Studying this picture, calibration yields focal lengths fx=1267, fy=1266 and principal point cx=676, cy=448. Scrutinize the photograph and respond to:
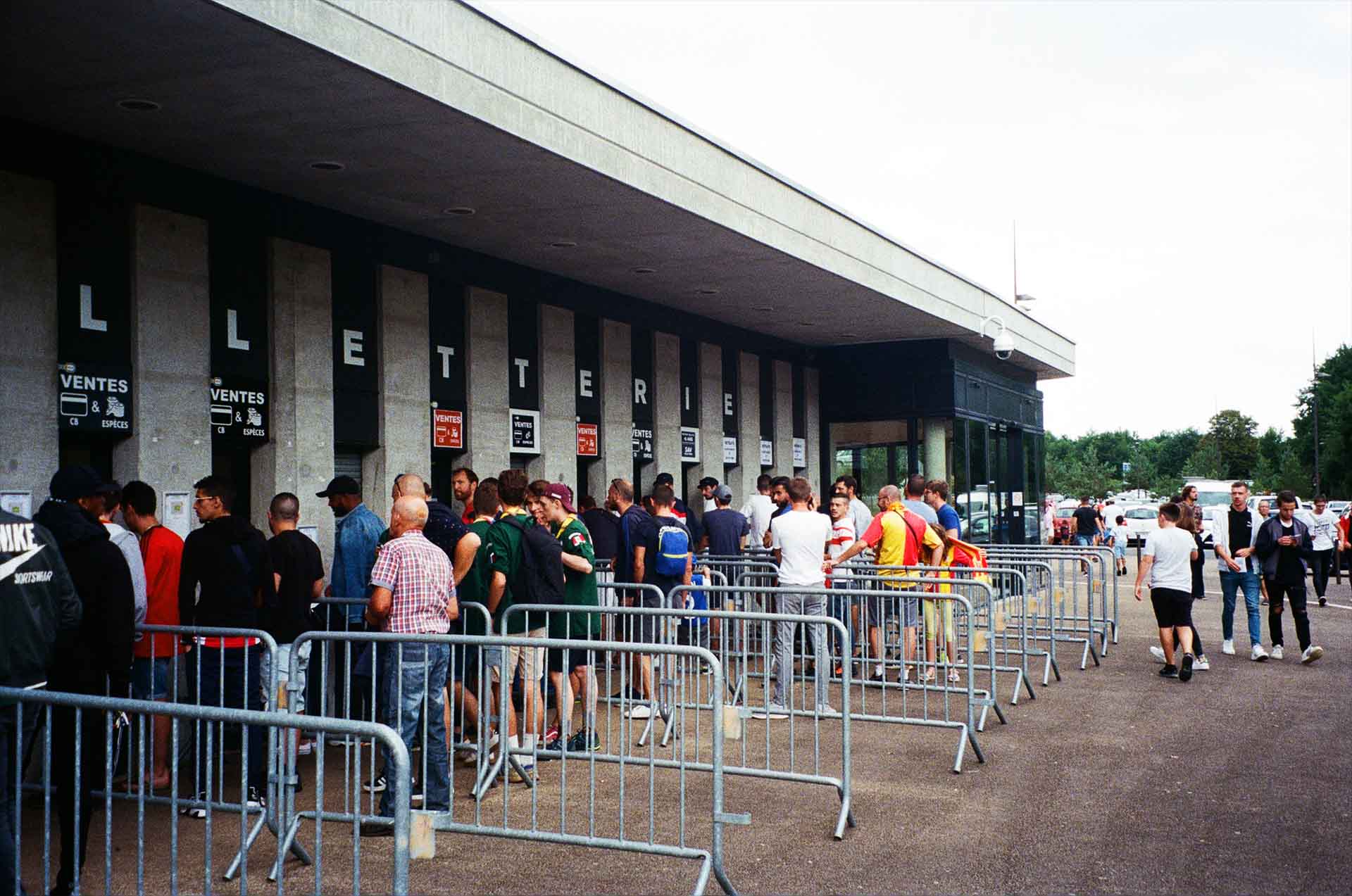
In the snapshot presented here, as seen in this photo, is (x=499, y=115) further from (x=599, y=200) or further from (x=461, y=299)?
(x=461, y=299)

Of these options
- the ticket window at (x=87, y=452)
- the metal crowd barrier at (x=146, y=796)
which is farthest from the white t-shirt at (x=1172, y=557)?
the ticket window at (x=87, y=452)

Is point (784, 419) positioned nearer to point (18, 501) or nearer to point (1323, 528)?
point (1323, 528)

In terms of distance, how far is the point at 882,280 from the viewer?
17375mm

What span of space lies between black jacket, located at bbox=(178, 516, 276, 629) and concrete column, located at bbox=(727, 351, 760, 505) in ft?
44.3

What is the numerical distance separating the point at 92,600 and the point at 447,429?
786 centimetres

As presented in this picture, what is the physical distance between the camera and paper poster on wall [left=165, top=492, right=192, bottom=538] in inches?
405

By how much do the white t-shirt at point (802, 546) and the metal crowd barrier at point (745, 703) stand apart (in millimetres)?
938

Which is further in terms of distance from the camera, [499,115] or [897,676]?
[897,676]

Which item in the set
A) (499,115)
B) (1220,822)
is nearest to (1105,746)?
(1220,822)

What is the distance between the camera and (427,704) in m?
6.80

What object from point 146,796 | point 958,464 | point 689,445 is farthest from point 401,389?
point 958,464

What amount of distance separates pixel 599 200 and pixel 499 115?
103 inches

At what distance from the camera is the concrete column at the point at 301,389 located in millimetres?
11477

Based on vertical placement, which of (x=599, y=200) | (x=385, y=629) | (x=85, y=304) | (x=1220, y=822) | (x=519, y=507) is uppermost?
(x=599, y=200)
